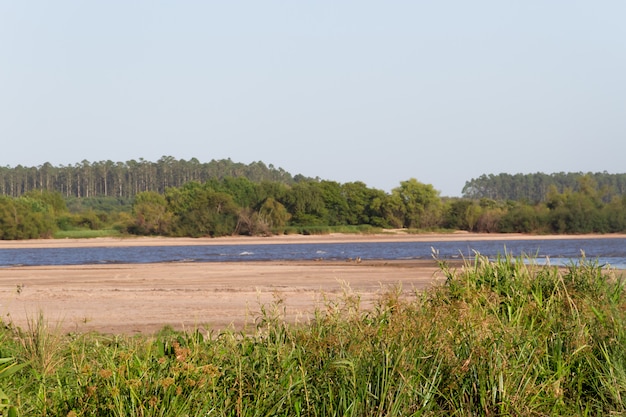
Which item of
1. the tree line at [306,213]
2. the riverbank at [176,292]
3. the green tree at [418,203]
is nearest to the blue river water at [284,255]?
the riverbank at [176,292]

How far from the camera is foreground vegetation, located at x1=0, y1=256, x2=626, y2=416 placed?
6305 mm

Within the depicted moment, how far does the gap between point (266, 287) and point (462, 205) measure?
266 feet

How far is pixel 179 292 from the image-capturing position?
2409 centimetres

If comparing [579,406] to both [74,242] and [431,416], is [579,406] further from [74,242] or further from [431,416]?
[74,242]

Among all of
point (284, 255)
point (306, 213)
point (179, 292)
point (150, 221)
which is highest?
point (306, 213)

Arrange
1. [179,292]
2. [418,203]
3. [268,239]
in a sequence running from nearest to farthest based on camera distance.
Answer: [179,292] < [268,239] < [418,203]

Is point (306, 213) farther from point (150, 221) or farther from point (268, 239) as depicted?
point (150, 221)

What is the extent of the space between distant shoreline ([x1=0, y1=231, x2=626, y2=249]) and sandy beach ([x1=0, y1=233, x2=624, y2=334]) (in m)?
41.3

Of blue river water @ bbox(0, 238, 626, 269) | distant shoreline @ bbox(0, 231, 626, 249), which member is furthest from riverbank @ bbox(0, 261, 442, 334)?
distant shoreline @ bbox(0, 231, 626, 249)

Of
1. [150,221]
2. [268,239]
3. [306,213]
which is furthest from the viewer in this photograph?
[306,213]

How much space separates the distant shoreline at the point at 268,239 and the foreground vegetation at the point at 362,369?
2768 inches

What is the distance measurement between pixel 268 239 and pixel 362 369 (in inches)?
3201

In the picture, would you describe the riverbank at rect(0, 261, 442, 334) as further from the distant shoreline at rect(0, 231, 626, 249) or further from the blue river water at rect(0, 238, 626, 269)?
the distant shoreline at rect(0, 231, 626, 249)

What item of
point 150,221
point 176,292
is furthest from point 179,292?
point 150,221
